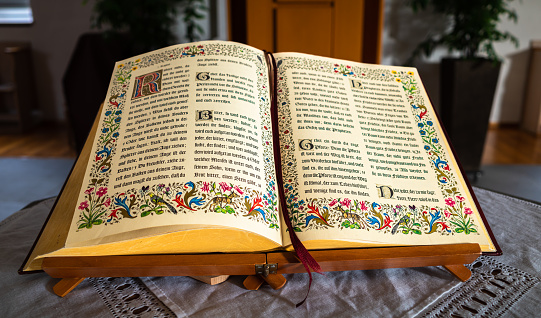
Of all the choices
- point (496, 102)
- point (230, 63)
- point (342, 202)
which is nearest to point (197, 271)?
point (342, 202)

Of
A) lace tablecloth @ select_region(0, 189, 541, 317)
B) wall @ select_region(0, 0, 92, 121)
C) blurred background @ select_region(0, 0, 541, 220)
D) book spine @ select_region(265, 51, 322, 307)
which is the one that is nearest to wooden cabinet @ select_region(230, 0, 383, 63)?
blurred background @ select_region(0, 0, 541, 220)

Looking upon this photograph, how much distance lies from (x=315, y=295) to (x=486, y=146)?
2819 mm

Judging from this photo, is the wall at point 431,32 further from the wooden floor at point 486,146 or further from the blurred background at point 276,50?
the wooden floor at point 486,146

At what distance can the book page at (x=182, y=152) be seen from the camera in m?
0.46

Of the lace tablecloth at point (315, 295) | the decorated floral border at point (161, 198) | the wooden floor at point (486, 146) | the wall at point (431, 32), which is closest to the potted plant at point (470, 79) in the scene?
the wooden floor at point (486, 146)

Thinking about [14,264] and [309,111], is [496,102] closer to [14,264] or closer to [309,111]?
[309,111]

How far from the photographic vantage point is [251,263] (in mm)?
470

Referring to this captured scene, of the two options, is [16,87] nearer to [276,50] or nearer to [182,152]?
[276,50]

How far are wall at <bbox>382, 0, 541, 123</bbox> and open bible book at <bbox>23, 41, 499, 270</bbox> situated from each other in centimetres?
262

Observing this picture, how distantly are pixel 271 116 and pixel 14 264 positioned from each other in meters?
0.40

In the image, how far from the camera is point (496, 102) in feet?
10.7

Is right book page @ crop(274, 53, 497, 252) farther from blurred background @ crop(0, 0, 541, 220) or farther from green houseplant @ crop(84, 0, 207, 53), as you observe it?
green houseplant @ crop(84, 0, 207, 53)

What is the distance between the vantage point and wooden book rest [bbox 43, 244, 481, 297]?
462 millimetres

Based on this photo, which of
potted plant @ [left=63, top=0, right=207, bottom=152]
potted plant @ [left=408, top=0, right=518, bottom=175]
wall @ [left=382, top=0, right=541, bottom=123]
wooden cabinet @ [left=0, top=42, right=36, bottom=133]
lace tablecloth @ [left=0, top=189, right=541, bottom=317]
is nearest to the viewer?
lace tablecloth @ [left=0, top=189, right=541, bottom=317]
